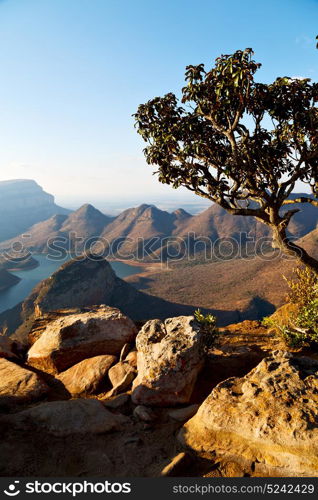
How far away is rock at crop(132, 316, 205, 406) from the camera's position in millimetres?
8539

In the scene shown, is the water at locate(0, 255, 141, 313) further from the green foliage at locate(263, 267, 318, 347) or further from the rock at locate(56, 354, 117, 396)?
the green foliage at locate(263, 267, 318, 347)

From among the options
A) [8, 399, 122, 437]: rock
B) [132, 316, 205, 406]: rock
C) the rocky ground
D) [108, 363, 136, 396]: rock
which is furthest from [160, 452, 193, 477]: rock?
[108, 363, 136, 396]: rock

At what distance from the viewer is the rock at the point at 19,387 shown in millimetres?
8795

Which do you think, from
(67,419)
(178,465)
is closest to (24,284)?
(67,419)

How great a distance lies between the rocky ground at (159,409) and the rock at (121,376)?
0.03m

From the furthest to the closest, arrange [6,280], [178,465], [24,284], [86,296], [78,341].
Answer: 1. [24,284]
2. [6,280]
3. [86,296]
4. [78,341]
5. [178,465]

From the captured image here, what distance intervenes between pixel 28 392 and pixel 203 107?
477 inches

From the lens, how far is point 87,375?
10.5m

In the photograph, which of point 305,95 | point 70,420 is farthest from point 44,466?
point 305,95

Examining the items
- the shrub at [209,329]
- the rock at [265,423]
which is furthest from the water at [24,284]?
Result: the rock at [265,423]

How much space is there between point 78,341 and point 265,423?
8045 mm

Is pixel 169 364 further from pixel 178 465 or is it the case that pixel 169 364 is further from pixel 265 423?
pixel 265 423

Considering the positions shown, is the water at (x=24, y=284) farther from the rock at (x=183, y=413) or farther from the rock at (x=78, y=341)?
the rock at (x=183, y=413)

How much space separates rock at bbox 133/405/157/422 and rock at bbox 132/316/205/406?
0.36m
